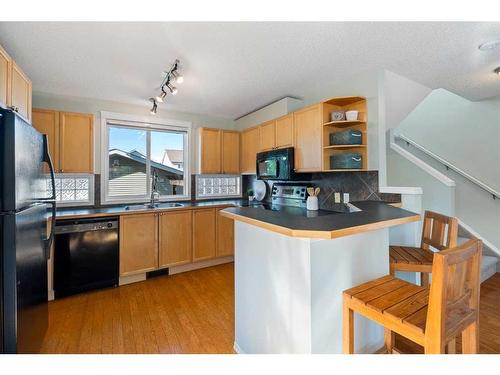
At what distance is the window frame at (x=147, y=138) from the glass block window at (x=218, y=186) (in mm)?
224

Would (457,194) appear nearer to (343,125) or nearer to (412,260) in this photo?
(343,125)

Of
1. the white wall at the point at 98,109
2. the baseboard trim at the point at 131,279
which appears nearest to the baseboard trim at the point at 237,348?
the baseboard trim at the point at 131,279

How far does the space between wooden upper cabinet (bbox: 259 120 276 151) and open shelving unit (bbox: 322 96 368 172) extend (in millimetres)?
886

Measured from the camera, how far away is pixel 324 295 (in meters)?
1.22

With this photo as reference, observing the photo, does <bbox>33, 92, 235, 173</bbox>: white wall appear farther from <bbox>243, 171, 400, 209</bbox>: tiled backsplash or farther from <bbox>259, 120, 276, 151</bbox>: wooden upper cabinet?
<bbox>243, 171, 400, 209</bbox>: tiled backsplash

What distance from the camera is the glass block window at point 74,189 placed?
3.04m

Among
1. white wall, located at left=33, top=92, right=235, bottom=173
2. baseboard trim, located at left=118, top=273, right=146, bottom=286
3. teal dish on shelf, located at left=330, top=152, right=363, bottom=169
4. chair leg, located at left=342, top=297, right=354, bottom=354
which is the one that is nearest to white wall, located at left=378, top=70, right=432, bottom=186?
teal dish on shelf, located at left=330, top=152, right=363, bottom=169

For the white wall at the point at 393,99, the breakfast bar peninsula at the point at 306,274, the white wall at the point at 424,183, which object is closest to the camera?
the breakfast bar peninsula at the point at 306,274

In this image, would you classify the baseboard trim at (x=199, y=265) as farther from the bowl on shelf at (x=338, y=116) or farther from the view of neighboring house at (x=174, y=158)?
the bowl on shelf at (x=338, y=116)

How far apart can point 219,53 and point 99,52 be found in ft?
3.43

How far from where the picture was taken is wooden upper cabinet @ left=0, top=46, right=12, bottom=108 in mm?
1708
